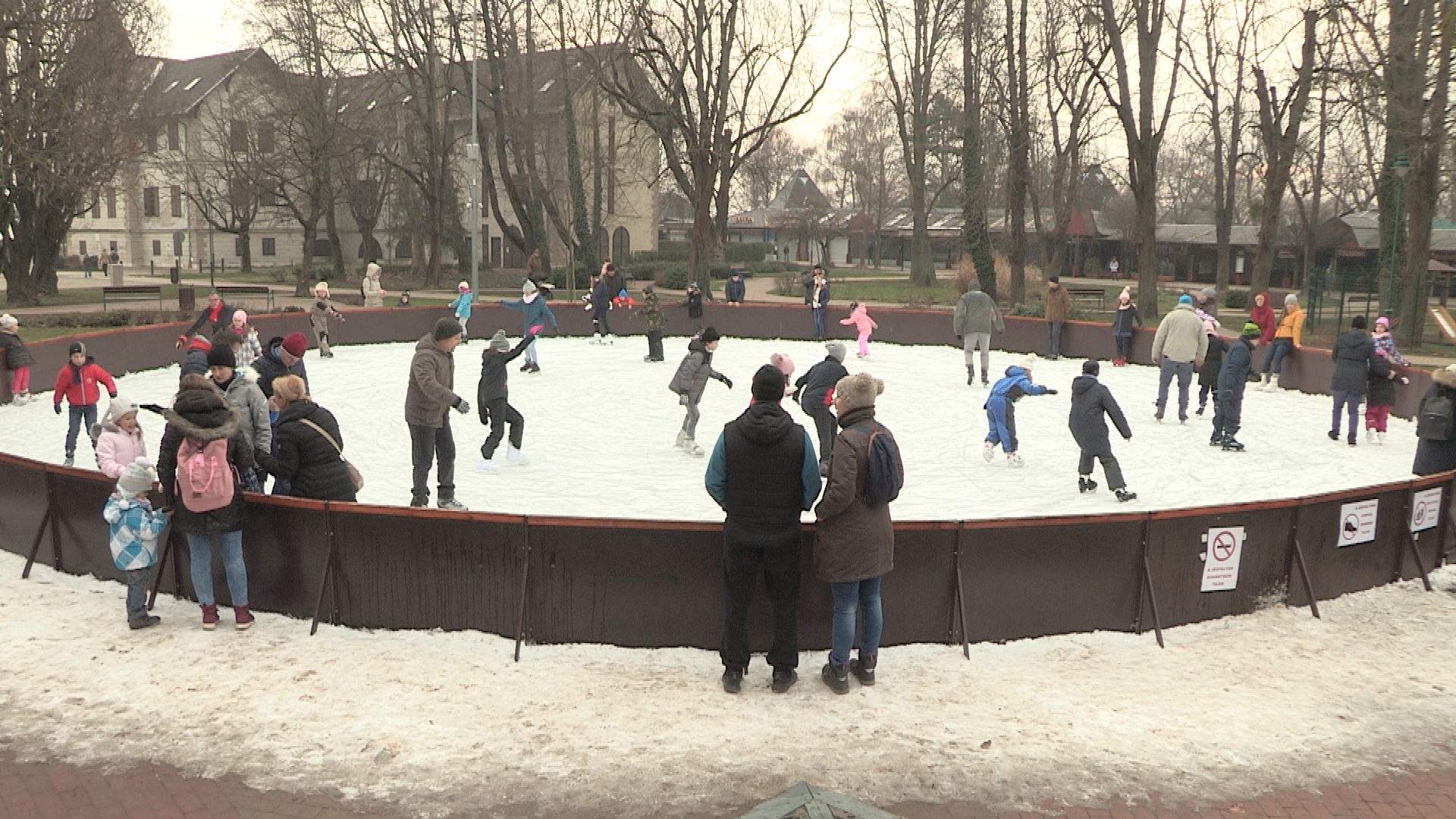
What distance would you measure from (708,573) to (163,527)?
363 cm

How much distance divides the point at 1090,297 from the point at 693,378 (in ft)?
104

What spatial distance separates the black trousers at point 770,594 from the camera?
684cm

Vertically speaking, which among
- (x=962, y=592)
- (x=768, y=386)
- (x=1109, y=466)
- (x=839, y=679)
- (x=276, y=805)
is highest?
(x=768, y=386)

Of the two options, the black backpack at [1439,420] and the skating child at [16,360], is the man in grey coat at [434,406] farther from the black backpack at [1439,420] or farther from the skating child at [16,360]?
the skating child at [16,360]

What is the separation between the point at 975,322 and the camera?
1962 centimetres

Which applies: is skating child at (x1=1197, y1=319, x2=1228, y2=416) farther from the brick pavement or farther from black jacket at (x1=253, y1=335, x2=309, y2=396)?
black jacket at (x1=253, y1=335, x2=309, y2=396)

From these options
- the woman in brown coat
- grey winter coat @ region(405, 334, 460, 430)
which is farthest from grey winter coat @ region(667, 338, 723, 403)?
the woman in brown coat

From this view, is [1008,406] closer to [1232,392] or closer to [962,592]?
[1232,392]

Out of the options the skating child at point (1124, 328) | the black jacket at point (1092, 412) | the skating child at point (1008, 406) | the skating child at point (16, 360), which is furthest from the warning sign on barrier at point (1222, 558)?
the skating child at point (16, 360)

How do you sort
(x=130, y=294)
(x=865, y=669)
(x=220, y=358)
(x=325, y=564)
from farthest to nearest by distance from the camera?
(x=130, y=294) < (x=220, y=358) < (x=325, y=564) < (x=865, y=669)

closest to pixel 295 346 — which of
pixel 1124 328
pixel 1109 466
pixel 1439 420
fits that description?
pixel 1109 466

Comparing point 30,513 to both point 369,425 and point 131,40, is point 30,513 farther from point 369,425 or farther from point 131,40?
point 131,40

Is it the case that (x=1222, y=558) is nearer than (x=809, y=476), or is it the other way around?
(x=809, y=476)

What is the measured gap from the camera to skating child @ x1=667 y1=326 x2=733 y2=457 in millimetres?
13555
